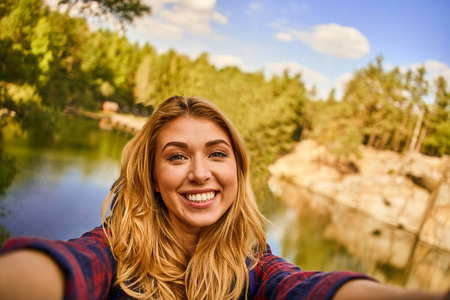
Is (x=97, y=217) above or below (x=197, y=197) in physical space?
below

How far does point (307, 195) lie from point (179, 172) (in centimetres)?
2411

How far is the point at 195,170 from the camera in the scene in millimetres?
1260

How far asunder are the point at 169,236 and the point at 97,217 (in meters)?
5.31

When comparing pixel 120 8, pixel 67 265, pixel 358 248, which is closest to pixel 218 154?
pixel 67 265

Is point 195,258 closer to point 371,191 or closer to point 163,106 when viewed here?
point 163,106

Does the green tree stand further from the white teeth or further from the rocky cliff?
the white teeth

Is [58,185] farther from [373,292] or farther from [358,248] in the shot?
[358,248]

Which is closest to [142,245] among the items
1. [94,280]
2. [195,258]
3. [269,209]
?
[195,258]

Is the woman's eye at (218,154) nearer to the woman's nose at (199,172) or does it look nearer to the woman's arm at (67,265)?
the woman's nose at (199,172)

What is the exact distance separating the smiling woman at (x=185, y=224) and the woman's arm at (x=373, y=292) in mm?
261

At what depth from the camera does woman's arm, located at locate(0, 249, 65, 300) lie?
22.5 inches

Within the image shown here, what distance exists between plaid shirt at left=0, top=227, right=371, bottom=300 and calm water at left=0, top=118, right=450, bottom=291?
4.39 feet

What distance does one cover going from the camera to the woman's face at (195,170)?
50.4 inches

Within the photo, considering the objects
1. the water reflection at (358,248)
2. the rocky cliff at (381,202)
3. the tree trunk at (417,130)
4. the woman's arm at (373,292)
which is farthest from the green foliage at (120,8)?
the tree trunk at (417,130)
